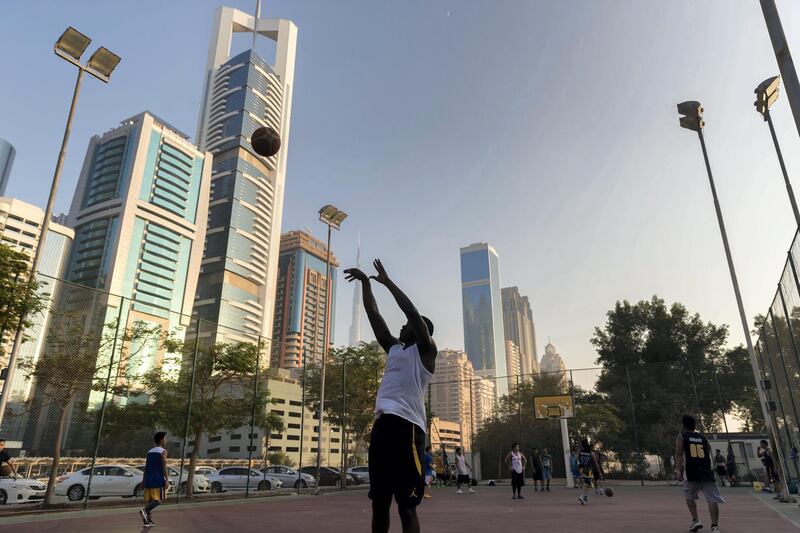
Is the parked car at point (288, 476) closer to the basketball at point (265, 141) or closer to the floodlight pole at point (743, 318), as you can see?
the basketball at point (265, 141)

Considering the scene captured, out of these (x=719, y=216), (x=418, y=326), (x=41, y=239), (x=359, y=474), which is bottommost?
(x=359, y=474)

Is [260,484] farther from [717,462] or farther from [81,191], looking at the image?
[81,191]

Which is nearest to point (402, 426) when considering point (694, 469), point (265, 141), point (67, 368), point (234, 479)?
point (694, 469)

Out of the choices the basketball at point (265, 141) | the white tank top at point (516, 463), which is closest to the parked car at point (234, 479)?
the white tank top at point (516, 463)

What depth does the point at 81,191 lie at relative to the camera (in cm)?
11106

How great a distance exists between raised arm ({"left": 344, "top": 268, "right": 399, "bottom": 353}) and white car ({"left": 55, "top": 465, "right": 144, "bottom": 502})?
1456cm

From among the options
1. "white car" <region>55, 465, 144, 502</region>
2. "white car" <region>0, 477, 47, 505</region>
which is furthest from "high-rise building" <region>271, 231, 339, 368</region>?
"white car" <region>0, 477, 47, 505</region>

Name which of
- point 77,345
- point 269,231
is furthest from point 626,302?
point 269,231

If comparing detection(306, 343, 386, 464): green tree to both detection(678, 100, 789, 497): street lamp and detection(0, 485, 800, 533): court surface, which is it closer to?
detection(0, 485, 800, 533): court surface

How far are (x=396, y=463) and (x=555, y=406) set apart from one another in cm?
2363

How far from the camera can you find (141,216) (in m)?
106

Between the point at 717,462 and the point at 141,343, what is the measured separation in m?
21.7

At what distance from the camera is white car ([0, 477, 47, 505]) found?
14.0 meters

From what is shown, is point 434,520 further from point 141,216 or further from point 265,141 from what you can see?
point 141,216
